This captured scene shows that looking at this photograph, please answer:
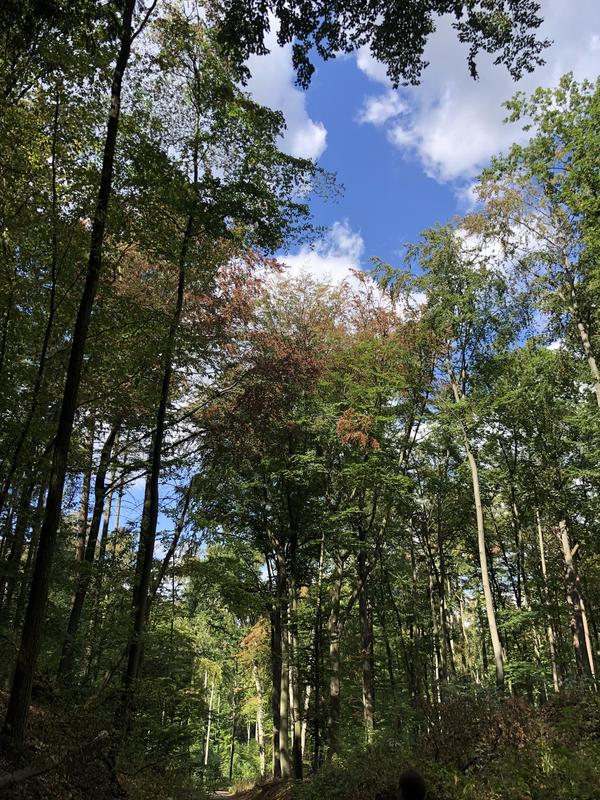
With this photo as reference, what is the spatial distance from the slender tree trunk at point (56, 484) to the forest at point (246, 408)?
3 centimetres

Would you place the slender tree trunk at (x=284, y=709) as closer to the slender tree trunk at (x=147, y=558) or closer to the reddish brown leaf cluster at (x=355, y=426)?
the reddish brown leaf cluster at (x=355, y=426)

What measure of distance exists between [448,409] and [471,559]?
1236 centimetres

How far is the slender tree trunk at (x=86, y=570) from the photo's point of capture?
32.5 feet

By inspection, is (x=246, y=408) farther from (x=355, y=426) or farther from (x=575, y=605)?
(x=575, y=605)

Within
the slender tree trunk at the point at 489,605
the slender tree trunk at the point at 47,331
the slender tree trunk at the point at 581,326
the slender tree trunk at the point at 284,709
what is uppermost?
the slender tree trunk at the point at 581,326

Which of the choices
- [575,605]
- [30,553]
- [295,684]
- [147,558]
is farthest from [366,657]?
[30,553]

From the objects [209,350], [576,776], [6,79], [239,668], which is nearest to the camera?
[576,776]

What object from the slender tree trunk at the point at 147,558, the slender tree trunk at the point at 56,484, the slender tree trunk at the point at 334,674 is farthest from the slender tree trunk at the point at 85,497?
the slender tree trunk at the point at 334,674

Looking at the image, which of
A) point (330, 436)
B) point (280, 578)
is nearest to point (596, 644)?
point (280, 578)

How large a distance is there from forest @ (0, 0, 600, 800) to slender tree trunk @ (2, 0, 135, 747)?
31 mm

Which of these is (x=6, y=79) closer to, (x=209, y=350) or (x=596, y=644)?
(x=209, y=350)

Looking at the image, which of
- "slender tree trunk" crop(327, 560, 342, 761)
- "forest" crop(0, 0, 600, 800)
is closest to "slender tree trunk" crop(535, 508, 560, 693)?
"forest" crop(0, 0, 600, 800)

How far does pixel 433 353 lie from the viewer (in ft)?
48.4

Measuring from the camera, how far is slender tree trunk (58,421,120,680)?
32.5ft
